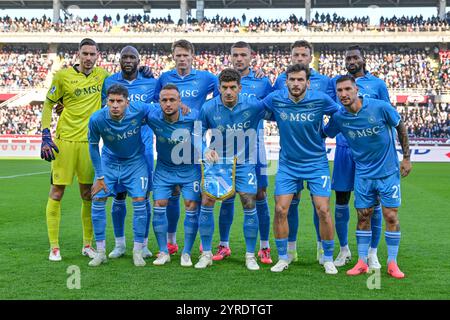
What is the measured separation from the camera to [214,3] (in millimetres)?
42250

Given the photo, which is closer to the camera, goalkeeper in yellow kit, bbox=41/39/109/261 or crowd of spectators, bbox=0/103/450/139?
goalkeeper in yellow kit, bbox=41/39/109/261

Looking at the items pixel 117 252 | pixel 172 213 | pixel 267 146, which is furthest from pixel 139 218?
pixel 267 146

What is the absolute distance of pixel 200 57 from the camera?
39312 millimetres

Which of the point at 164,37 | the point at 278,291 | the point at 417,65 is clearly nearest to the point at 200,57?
the point at 164,37

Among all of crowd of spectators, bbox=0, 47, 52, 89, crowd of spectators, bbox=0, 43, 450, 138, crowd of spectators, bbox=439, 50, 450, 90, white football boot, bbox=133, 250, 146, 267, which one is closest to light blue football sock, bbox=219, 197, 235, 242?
white football boot, bbox=133, 250, 146, 267

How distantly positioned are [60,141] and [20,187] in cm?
881

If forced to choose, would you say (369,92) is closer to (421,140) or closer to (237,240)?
(237,240)

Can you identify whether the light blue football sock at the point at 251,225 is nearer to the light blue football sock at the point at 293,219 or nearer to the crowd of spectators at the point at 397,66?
the light blue football sock at the point at 293,219

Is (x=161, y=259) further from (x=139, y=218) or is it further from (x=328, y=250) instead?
(x=328, y=250)

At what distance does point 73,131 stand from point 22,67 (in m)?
35.8

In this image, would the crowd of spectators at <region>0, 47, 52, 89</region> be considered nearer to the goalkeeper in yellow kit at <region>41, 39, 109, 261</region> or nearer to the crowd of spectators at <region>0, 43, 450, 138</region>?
the crowd of spectators at <region>0, 43, 450, 138</region>

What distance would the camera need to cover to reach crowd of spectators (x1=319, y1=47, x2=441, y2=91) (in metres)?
36.5

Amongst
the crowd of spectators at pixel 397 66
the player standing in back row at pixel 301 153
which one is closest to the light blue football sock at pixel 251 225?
the player standing in back row at pixel 301 153

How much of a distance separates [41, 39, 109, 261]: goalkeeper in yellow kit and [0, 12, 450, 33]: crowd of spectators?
3345 cm
